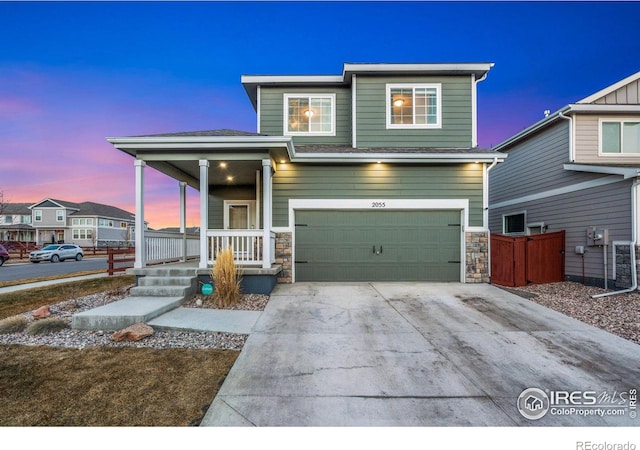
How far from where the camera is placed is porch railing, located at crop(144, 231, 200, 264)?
24.2 ft

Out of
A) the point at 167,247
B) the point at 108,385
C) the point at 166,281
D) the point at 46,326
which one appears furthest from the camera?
the point at 167,247

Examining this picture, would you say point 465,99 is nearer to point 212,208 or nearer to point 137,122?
point 212,208

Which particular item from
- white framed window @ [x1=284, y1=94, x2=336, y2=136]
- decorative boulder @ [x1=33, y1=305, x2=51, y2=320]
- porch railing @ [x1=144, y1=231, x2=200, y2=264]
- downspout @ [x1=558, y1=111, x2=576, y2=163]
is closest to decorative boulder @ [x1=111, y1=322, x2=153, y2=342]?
decorative boulder @ [x1=33, y1=305, x2=51, y2=320]

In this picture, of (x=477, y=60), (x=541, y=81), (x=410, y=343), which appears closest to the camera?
(x=410, y=343)

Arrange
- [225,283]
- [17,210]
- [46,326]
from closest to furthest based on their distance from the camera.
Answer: [46,326], [225,283], [17,210]

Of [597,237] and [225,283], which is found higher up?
[597,237]

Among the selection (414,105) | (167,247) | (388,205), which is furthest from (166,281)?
(414,105)

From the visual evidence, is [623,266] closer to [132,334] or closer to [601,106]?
[601,106]

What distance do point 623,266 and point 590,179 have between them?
247 cm

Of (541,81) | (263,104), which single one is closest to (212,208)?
(263,104)

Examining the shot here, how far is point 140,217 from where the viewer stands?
6.65 metres

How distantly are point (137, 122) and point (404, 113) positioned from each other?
19.1 m

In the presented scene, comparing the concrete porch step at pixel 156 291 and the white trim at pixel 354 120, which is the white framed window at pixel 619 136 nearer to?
the white trim at pixel 354 120
